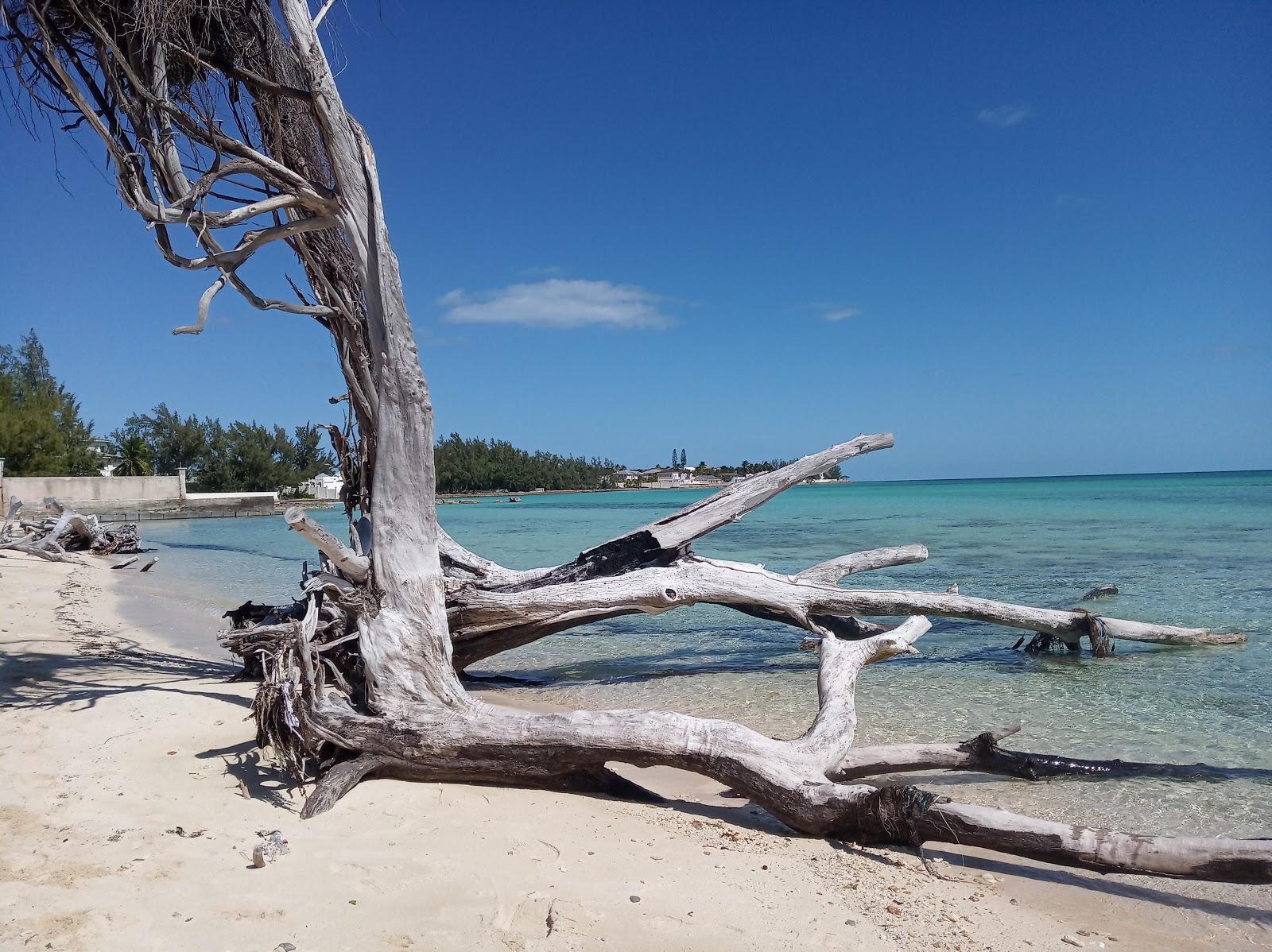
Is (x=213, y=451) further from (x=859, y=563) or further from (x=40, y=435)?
(x=859, y=563)

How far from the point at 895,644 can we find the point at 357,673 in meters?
3.47

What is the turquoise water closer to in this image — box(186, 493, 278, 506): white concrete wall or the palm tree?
box(186, 493, 278, 506): white concrete wall

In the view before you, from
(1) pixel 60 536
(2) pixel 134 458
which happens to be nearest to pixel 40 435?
(2) pixel 134 458

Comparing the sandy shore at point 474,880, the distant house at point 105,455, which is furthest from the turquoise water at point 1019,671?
the distant house at point 105,455

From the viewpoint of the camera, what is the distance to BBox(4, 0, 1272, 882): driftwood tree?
3.40 meters

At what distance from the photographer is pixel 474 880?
2.94m

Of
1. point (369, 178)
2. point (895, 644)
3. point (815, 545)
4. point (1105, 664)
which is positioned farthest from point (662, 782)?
point (815, 545)

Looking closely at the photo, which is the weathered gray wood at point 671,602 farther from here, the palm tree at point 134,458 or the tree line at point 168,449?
the palm tree at point 134,458

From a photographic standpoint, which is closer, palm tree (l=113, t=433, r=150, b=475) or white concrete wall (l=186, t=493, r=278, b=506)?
white concrete wall (l=186, t=493, r=278, b=506)

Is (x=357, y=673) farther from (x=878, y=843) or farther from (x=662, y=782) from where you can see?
(x=878, y=843)

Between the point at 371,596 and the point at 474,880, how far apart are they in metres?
Answer: 2.01

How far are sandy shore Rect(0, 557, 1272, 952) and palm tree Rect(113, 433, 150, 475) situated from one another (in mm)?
64226

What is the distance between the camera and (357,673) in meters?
4.71

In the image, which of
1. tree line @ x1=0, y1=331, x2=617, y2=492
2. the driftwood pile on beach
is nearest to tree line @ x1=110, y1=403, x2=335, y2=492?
tree line @ x1=0, y1=331, x2=617, y2=492
